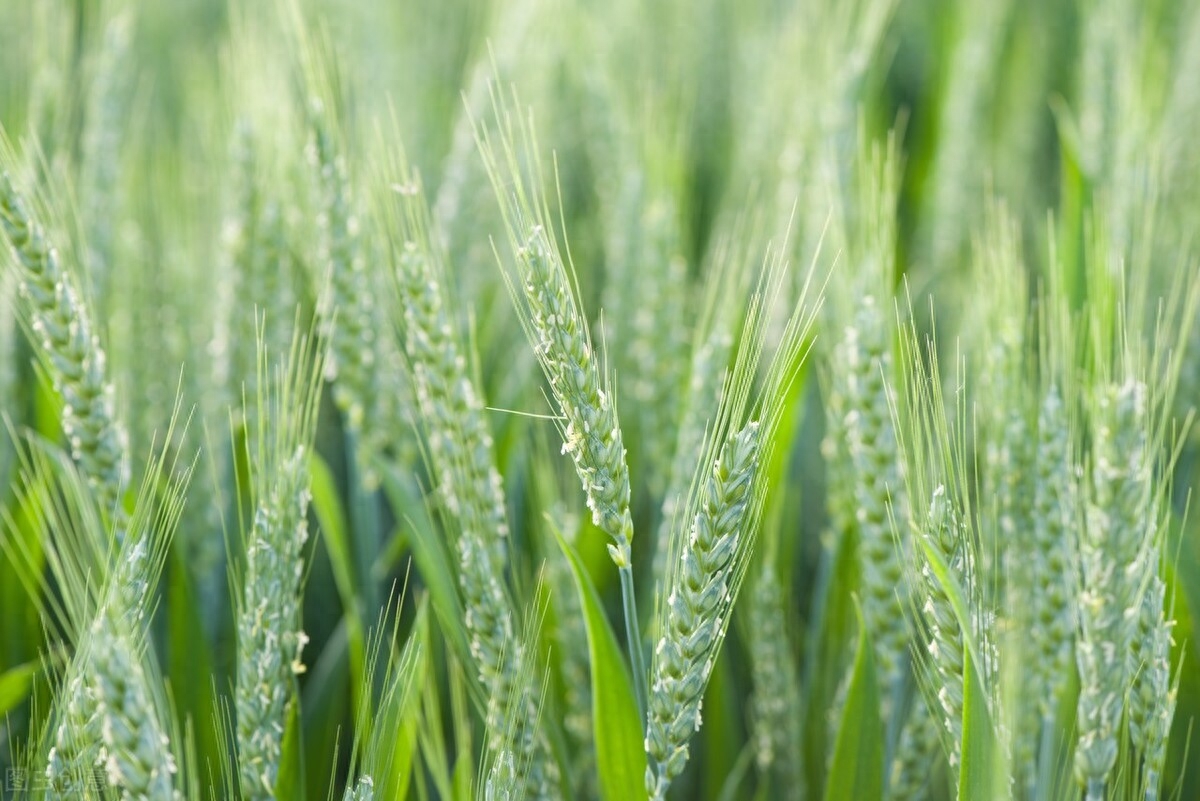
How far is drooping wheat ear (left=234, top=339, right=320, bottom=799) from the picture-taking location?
0.70 m

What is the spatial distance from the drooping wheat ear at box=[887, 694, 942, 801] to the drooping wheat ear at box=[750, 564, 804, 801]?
3.7 inches

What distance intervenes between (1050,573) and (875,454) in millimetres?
168

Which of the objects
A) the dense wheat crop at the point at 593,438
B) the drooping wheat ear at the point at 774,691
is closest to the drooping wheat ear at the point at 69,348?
the dense wheat crop at the point at 593,438

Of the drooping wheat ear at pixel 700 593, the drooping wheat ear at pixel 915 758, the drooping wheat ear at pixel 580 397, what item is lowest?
the drooping wheat ear at pixel 915 758

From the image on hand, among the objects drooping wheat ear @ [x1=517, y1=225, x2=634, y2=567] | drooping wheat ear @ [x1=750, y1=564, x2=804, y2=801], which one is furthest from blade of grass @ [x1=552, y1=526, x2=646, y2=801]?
drooping wheat ear @ [x1=750, y1=564, x2=804, y2=801]

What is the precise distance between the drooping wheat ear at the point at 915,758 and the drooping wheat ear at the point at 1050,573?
0.09 meters

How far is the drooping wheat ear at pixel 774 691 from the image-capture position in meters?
0.92

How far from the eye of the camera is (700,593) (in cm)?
64

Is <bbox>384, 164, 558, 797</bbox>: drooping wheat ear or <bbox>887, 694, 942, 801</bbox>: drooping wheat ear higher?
<bbox>384, 164, 558, 797</bbox>: drooping wheat ear

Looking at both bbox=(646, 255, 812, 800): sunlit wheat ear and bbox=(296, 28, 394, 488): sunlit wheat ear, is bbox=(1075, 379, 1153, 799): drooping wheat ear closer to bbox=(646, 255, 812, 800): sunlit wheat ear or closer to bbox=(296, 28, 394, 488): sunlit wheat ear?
bbox=(646, 255, 812, 800): sunlit wheat ear

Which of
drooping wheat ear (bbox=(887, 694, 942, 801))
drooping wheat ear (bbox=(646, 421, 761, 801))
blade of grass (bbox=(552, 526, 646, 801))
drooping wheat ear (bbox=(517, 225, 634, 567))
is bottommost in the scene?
drooping wheat ear (bbox=(887, 694, 942, 801))

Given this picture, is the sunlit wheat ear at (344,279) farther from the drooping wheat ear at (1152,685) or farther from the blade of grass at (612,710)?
the drooping wheat ear at (1152,685)

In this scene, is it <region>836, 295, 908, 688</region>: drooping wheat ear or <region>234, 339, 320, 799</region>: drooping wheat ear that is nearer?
<region>234, 339, 320, 799</region>: drooping wheat ear

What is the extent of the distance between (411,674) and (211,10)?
2119mm
